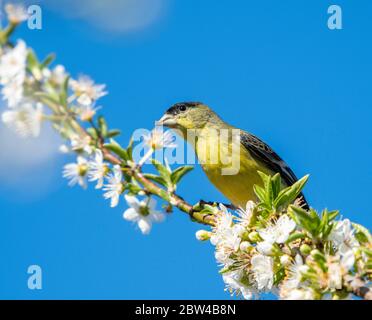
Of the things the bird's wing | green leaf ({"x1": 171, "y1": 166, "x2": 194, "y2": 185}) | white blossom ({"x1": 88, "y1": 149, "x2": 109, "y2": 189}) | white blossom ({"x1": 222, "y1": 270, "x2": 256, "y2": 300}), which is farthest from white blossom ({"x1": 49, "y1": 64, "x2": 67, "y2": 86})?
the bird's wing

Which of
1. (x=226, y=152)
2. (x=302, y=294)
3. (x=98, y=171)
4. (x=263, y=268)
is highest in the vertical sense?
(x=226, y=152)

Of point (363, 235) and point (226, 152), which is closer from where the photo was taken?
point (363, 235)

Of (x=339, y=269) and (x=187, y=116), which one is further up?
(x=187, y=116)

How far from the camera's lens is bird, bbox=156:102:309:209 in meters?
6.69

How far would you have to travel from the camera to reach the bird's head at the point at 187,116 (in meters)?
7.69

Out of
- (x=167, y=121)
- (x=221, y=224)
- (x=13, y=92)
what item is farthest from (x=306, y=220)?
(x=167, y=121)

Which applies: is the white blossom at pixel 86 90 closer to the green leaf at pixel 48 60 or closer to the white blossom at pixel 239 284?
the green leaf at pixel 48 60

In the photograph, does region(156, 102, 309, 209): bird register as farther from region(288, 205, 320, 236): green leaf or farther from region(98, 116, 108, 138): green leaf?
region(98, 116, 108, 138): green leaf

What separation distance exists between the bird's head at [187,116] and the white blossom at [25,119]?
5.52m

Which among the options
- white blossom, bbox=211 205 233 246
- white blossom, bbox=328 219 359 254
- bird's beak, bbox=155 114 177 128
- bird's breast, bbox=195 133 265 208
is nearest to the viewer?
white blossom, bbox=328 219 359 254

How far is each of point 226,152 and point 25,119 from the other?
5.10m

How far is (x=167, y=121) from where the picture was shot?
25.1 feet

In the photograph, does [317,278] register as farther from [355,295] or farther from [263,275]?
[263,275]

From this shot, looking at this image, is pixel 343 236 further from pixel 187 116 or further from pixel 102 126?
pixel 187 116
